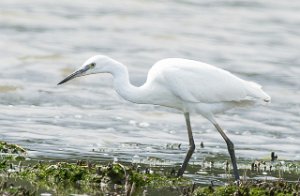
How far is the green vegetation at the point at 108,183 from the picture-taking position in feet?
27.1

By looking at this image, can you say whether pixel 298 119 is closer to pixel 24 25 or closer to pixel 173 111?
pixel 173 111

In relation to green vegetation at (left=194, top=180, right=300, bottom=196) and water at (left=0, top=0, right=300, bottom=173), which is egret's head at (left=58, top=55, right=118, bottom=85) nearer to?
water at (left=0, top=0, right=300, bottom=173)

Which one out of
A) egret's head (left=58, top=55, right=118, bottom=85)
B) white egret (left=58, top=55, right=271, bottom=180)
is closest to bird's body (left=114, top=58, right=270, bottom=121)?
white egret (left=58, top=55, right=271, bottom=180)

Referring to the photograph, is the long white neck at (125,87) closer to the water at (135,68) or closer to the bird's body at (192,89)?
the bird's body at (192,89)

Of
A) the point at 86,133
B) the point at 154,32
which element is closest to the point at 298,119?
the point at 86,133

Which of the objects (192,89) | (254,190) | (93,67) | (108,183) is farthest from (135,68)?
(254,190)

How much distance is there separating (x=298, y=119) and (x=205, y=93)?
14.4ft

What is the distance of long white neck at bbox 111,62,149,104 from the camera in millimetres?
10430

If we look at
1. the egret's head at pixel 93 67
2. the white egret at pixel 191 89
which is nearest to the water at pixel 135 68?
the white egret at pixel 191 89

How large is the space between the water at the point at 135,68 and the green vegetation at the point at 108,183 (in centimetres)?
159

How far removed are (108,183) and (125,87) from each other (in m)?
1.94

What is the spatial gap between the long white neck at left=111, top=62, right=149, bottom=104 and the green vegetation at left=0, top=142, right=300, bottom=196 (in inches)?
48.1

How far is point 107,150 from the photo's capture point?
37.5 feet

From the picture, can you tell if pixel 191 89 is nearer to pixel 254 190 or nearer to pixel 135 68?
pixel 254 190
